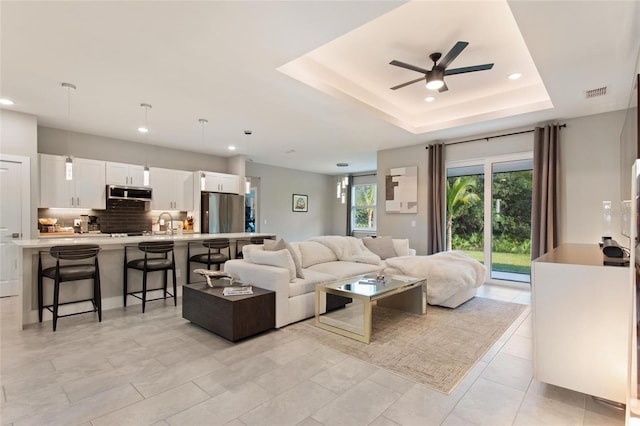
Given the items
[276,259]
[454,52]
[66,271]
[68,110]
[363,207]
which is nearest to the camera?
[454,52]

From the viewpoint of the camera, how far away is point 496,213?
225 inches

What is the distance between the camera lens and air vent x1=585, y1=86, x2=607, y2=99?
12.4ft

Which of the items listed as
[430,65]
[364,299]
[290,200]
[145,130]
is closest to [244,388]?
[364,299]

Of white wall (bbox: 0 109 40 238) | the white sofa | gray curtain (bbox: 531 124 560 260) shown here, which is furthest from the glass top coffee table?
white wall (bbox: 0 109 40 238)

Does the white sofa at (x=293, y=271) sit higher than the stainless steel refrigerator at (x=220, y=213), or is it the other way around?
the stainless steel refrigerator at (x=220, y=213)

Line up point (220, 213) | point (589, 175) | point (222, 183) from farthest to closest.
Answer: point (222, 183)
point (220, 213)
point (589, 175)

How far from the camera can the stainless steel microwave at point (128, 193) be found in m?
5.86

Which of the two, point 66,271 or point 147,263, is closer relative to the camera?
point 66,271

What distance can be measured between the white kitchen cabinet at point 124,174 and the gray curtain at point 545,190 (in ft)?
23.6

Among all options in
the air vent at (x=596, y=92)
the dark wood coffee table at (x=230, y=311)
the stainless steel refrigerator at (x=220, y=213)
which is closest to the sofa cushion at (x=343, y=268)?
the dark wood coffee table at (x=230, y=311)

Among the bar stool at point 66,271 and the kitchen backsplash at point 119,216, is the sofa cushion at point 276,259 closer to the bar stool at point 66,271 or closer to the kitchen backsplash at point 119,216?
the bar stool at point 66,271

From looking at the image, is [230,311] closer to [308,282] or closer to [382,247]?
[308,282]

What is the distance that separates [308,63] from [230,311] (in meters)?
2.92

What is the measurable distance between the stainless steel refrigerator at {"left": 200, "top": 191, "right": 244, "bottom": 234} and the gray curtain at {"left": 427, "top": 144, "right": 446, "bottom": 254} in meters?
4.24
